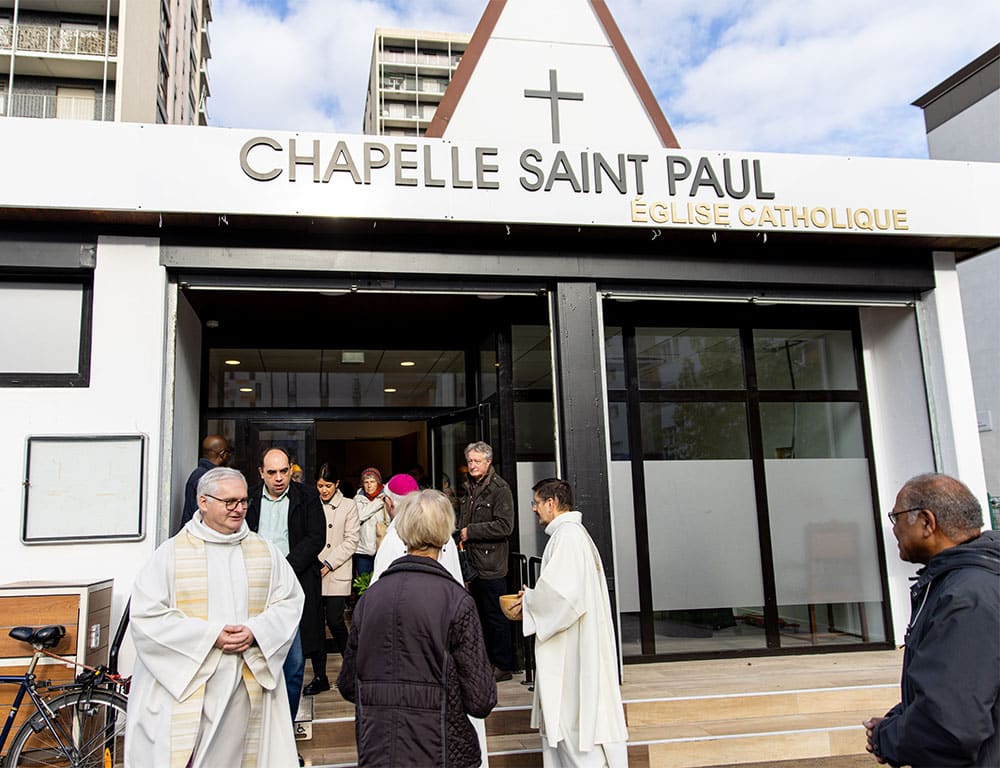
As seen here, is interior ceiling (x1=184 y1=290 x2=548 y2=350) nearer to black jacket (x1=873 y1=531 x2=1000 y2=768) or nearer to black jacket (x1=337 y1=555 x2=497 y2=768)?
black jacket (x1=337 y1=555 x2=497 y2=768)

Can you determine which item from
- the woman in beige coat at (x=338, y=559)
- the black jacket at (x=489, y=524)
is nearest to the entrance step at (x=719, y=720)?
the woman in beige coat at (x=338, y=559)

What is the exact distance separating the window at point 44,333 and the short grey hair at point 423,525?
3.29m

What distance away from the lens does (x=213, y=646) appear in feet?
10.3

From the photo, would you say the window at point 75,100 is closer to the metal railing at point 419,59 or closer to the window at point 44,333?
the window at point 44,333

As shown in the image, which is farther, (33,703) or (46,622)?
(46,622)

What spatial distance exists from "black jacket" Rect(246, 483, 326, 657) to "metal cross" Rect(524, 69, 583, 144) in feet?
11.4

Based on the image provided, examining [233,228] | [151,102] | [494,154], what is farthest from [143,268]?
[151,102]

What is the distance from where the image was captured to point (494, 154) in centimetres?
556

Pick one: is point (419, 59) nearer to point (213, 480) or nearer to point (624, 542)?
point (624, 542)

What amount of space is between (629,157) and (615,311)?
161cm

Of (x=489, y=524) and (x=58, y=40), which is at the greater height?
(x=58, y=40)

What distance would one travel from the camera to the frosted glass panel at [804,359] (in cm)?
728

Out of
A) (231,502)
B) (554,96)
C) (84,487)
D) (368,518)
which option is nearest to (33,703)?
(84,487)

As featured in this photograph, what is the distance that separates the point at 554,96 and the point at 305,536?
13.0 ft
